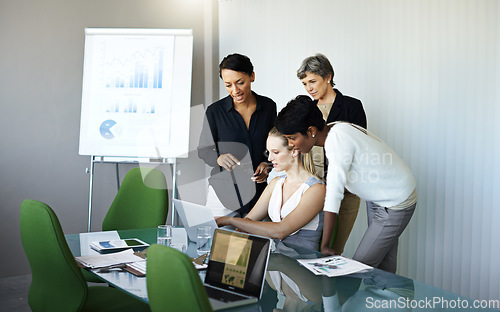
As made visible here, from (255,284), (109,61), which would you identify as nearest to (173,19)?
(109,61)

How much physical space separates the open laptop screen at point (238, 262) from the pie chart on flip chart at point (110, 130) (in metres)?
2.79

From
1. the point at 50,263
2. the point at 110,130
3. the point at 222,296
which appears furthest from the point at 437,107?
the point at 110,130

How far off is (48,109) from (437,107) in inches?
132

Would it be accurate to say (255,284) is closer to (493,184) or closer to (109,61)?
(493,184)

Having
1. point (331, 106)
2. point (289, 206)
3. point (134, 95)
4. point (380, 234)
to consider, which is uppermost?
point (134, 95)

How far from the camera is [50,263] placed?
194 cm

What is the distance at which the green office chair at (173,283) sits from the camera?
3.65 ft

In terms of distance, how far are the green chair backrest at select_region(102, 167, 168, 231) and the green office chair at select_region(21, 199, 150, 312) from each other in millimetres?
1101

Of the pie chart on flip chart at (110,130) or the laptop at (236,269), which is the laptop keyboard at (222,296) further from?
the pie chart on flip chart at (110,130)

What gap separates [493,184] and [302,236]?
128 cm

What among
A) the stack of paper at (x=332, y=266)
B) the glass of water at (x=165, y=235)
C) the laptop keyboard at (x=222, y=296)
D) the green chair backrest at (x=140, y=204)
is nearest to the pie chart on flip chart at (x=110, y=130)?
the green chair backrest at (x=140, y=204)

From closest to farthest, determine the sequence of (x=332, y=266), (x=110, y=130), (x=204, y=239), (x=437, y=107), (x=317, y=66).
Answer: (x=332, y=266) < (x=204, y=239) < (x=317, y=66) < (x=437, y=107) < (x=110, y=130)

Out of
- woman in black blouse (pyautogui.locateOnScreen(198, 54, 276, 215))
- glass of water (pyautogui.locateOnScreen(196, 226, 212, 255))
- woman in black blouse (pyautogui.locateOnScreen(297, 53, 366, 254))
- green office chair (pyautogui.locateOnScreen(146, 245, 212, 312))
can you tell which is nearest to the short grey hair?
woman in black blouse (pyautogui.locateOnScreen(297, 53, 366, 254))

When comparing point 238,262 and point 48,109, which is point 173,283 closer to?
point 238,262
